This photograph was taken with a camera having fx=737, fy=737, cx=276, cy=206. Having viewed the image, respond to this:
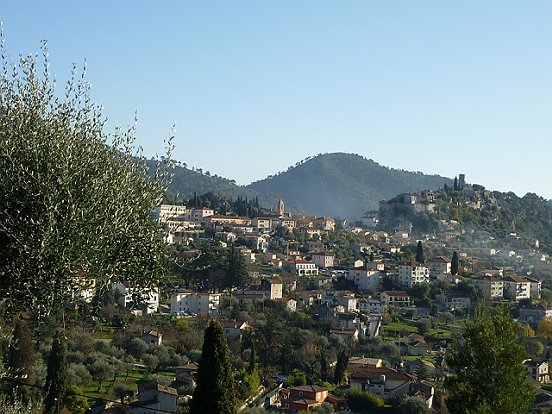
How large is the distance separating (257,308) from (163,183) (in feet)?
160

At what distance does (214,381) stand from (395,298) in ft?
170

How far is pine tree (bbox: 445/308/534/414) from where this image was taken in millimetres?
13531

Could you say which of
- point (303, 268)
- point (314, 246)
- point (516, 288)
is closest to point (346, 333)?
point (303, 268)

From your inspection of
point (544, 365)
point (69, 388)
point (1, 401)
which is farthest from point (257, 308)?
point (1, 401)

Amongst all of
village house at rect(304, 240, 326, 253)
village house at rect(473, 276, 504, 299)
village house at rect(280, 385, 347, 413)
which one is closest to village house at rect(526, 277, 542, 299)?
village house at rect(473, 276, 504, 299)

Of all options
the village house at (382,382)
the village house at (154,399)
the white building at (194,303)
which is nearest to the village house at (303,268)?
the white building at (194,303)

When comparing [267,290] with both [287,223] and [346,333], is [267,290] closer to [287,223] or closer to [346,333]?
[346,333]

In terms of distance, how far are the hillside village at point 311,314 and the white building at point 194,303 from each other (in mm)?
94

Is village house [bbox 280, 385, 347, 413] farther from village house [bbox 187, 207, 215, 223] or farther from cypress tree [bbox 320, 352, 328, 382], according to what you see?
village house [bbox 187, 207, 215, 223]

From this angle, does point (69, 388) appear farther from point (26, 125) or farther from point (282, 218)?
point (282, 218)

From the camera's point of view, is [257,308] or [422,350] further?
[257,308]

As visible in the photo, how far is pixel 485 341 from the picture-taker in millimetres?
13742

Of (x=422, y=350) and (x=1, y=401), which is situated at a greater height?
(x=1, y=401)

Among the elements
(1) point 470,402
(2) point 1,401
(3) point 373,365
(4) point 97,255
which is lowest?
(3) point 373,365
